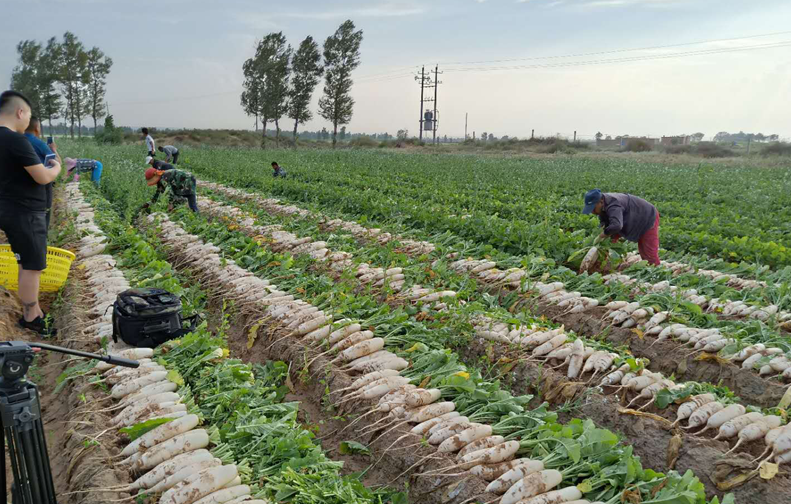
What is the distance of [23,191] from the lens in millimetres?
4770

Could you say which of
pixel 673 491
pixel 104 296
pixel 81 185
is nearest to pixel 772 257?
pixel 673 491

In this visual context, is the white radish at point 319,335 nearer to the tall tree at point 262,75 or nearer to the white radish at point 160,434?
the white radish at point 160,434

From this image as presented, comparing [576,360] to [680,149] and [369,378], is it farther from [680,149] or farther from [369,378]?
[680,149]

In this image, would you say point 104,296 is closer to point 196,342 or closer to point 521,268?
→ point 196,342

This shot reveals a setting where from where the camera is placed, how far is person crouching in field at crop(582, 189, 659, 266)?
696cm

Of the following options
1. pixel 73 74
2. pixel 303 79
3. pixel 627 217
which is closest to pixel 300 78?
pixel 303 79

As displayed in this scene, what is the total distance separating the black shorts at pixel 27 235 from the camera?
477cm

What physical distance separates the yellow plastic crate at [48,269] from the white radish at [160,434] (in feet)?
12.0

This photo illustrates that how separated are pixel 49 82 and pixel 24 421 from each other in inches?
2709

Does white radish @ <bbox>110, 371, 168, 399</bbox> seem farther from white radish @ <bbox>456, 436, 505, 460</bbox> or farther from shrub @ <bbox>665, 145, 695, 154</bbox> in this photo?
shrub @ <bbox>665, 145, 695, 154</bbox>

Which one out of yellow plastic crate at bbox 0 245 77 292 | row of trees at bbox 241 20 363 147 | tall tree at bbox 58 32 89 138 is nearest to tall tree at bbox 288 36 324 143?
row of trees at bbox 241 20 363 147

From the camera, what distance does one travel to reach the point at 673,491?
2877mm

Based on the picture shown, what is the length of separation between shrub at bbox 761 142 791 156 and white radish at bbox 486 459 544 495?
133ft

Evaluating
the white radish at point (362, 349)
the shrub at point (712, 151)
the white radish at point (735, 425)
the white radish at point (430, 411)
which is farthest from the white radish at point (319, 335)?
the shrub at point (712, 151)
